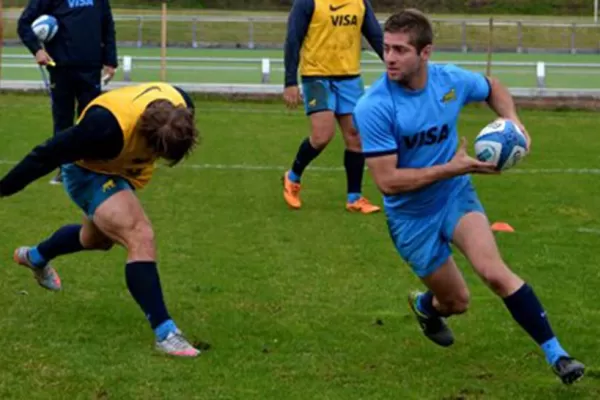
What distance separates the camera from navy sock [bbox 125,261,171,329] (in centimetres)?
590

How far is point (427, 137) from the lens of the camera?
18.7 feet

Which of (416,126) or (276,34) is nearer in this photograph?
(416,126)

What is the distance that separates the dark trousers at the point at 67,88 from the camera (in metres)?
11.0

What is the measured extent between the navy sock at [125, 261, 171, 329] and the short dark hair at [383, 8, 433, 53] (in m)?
1.69

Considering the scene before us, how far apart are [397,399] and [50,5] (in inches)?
270

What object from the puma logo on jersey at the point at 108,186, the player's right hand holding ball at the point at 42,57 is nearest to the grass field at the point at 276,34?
the player's right hand holding ball at the point at 42,57

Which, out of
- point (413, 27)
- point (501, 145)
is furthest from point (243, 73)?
point (501, 145)

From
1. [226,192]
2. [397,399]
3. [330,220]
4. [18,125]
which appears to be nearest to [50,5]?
[226,192]

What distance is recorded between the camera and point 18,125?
1653 centimetres

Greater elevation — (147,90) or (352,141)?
(147,90)

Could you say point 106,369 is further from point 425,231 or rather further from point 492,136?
point 492,136

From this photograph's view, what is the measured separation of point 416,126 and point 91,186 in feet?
5.67

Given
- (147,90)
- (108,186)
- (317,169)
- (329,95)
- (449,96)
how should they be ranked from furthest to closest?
(317,169), (329,95), (108,186), (147,90), (449,96)

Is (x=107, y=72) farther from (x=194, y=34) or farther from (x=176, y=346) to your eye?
(x=194, y=34)
